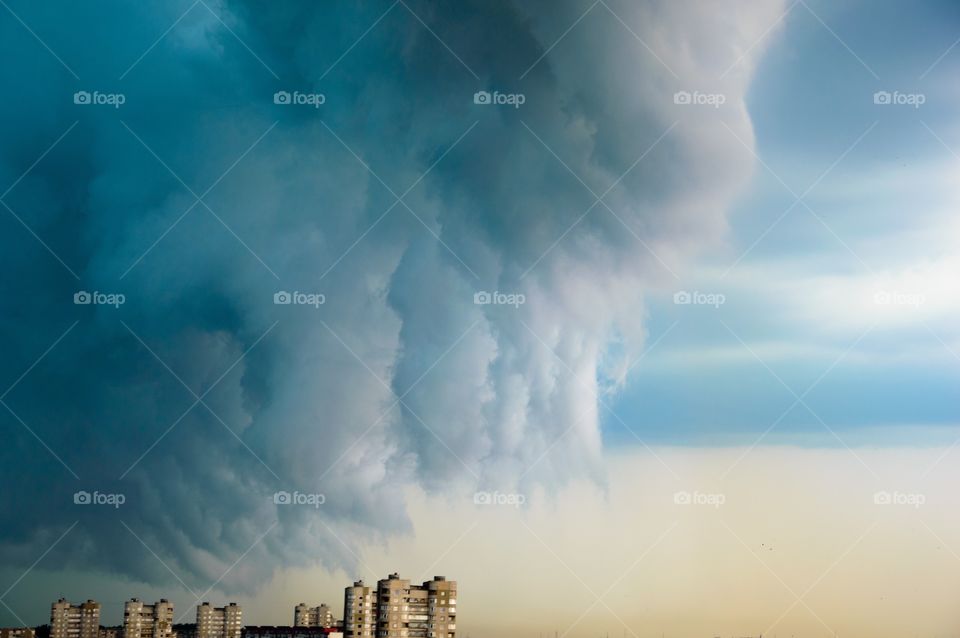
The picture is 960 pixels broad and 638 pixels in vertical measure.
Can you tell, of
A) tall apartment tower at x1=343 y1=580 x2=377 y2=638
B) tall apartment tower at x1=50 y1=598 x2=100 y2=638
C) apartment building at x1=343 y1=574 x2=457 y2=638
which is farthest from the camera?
tall apartment tower at x1=50 y1=598 x2=100 y2=638

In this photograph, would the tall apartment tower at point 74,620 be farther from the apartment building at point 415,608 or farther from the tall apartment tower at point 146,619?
the apartment building at point 415,608

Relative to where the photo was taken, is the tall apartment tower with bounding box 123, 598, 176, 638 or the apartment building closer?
the apartment building

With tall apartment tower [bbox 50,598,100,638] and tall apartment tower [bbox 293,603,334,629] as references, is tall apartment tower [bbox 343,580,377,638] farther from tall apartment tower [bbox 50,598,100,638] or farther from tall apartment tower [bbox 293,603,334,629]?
tall apartment tower [bbox 50,598,100,638]

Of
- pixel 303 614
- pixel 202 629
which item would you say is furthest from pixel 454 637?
pixel 202 629

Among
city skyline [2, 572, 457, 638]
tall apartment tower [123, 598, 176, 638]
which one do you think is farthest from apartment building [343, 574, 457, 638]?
tall apartment tower [123, 598, 176, 638]

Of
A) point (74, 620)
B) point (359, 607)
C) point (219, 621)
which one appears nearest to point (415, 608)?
point (359, 607)
